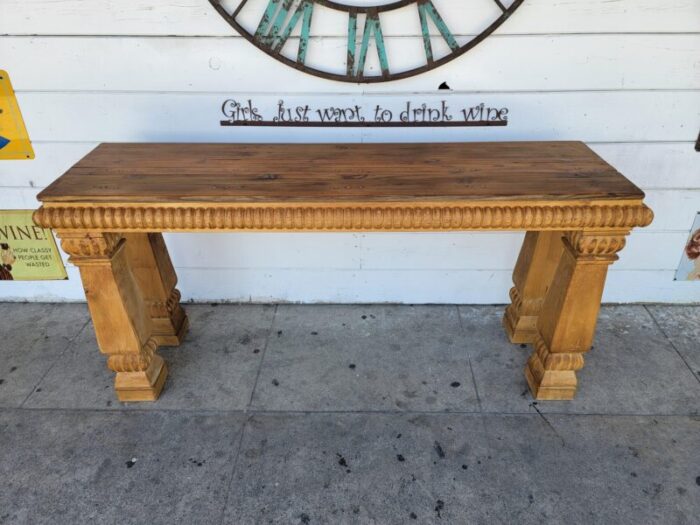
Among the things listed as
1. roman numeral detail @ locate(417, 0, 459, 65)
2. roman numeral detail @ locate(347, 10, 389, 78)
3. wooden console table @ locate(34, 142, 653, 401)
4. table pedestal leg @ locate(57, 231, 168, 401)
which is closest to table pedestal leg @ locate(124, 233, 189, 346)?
wooden console table @ locate(34, 142, 653, 401)

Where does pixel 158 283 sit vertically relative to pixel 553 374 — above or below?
above

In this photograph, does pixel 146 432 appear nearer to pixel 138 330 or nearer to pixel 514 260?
pixel 138 330

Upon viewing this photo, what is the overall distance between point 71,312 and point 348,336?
129 cm

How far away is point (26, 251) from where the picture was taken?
2.28 m

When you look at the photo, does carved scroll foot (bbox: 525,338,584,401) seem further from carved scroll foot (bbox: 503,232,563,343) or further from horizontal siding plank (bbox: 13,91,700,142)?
horizontal siding plank (bbox: 13,91,700,142)

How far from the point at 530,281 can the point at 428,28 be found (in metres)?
1.02

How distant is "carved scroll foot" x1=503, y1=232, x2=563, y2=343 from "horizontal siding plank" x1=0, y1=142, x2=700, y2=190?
449mm

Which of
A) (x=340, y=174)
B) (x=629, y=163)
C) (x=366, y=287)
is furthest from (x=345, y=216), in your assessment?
(x=629, y=163)

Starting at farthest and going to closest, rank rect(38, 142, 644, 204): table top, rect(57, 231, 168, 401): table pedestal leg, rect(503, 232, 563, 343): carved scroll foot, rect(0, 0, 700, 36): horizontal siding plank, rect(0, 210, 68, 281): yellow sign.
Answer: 1. rect(0, 210, 68, 281): yellow sign
2. rect(503, 232, 563, 343): carved scroll foot
3. rect(0, 0, 700, 36): horizontal siding plank
4. rect(57, 231, 168, 401): table pedestal leg
5. rect(38, 142, 644, 204): table top

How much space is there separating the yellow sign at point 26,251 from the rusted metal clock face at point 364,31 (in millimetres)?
1274

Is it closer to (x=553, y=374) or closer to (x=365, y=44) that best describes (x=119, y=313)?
(x=365, y=44)

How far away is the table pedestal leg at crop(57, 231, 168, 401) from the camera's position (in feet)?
5.05

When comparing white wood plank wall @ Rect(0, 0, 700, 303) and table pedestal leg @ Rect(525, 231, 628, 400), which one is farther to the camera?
white wood plank wall @ Rect(0, 0, 700, 303)

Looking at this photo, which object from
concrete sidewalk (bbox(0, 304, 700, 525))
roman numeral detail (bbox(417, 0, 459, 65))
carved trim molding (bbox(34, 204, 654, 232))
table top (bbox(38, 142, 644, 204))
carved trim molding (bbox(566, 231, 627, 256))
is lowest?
concrete sidewalk (bbox(0, 304, 700, 525))
